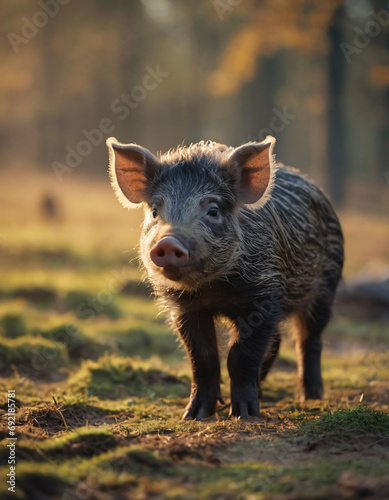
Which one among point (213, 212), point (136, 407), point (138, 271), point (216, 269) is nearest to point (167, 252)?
point (216, 269)

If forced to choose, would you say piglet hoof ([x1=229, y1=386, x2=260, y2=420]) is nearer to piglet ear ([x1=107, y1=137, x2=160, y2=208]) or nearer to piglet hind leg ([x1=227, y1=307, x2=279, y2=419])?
piglet hind leg ([x1=227, y1=307, x2=279, y2=419])

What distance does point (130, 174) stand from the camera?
539 centimetres

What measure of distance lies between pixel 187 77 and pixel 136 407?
34.7 metres

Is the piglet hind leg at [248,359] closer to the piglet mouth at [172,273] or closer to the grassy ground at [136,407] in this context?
the grassy ground at [136,407]

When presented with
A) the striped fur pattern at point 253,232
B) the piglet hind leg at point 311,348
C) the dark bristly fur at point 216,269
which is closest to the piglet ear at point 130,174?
the dark bristly fur at point 216,269

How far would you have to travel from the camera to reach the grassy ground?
3053 millimetres

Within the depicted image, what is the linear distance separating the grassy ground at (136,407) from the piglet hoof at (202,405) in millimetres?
129

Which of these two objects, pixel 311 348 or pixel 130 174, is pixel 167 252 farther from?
pixel 311 348

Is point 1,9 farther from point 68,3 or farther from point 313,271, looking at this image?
point 313,271

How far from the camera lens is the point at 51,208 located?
1848 cm

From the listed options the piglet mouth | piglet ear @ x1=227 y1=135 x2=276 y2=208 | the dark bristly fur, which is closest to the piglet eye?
the dark bristly fur

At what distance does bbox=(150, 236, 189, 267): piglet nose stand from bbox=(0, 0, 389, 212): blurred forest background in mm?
14364

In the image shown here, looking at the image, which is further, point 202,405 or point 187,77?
point 187,77

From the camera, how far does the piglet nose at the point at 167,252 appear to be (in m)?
4.11
